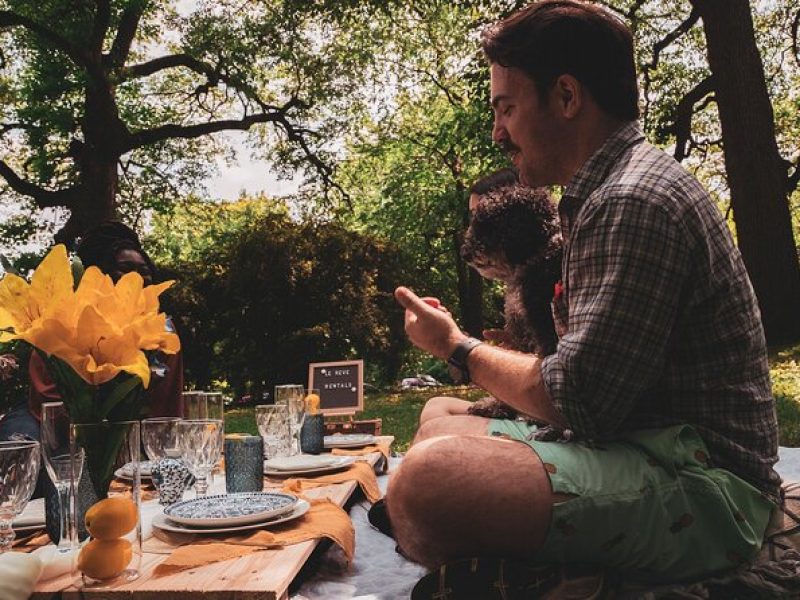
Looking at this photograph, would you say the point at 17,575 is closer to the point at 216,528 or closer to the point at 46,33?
the point at 216,528

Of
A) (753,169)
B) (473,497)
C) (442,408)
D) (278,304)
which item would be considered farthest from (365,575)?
(278,304)

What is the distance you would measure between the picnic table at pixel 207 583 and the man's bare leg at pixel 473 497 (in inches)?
11.5

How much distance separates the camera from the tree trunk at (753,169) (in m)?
8.18

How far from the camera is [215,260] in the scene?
1266cm

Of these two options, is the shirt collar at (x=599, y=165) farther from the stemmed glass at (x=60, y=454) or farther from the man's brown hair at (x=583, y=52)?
the stemmed glass at (x=60, y=454)

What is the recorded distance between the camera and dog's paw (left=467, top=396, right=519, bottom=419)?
3699 millimetres

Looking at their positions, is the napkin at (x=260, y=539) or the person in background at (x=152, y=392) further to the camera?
the person in background at (x=152, y=392)

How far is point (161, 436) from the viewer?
204 cm

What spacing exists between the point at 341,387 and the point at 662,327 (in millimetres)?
2963

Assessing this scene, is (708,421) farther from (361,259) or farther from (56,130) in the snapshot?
(56,130)

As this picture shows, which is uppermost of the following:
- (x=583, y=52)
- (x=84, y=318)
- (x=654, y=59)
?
(x=654, y=59)

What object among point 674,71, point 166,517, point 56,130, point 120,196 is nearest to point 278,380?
point 56,130

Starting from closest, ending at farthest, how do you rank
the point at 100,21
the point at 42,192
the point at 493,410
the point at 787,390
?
the point at 493,410, the point at 787,390, the point at 100,21, the point at 42,192

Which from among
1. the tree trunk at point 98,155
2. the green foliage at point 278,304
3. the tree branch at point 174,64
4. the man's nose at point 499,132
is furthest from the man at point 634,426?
the tree branch at point 174,64
